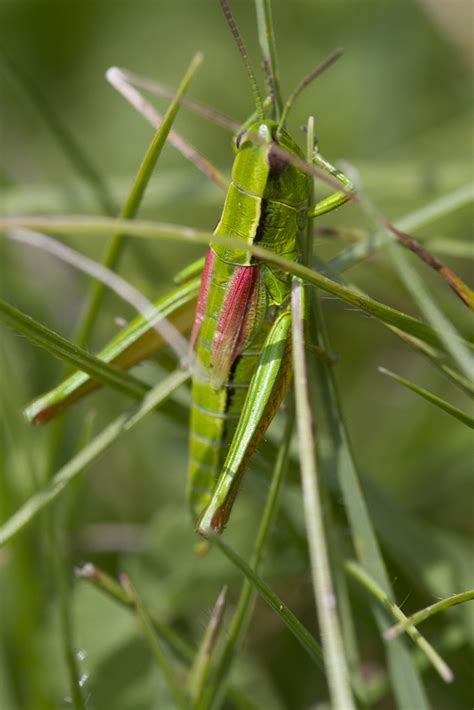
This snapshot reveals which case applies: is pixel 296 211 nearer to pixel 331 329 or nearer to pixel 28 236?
pixel 28 236

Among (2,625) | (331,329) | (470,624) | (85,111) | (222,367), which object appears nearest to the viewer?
(222,367)

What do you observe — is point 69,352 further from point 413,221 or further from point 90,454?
point 413,221

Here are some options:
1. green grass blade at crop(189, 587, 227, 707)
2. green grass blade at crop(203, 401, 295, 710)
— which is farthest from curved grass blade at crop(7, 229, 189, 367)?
green grass blade at crop(189, 587, 227, 707)

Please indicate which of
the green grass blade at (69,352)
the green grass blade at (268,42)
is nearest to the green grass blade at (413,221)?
the green grass blade at (268,42)

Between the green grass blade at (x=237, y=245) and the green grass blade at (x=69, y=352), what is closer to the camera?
the green grass blade at (x=237, y=245)

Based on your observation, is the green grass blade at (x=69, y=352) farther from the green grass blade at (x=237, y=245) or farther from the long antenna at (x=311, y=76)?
the long antenna at (x=311, y=76)

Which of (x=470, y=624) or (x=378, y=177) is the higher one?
(x=378, y=177)

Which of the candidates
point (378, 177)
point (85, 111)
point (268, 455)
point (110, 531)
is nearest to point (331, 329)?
point (378, 177)
